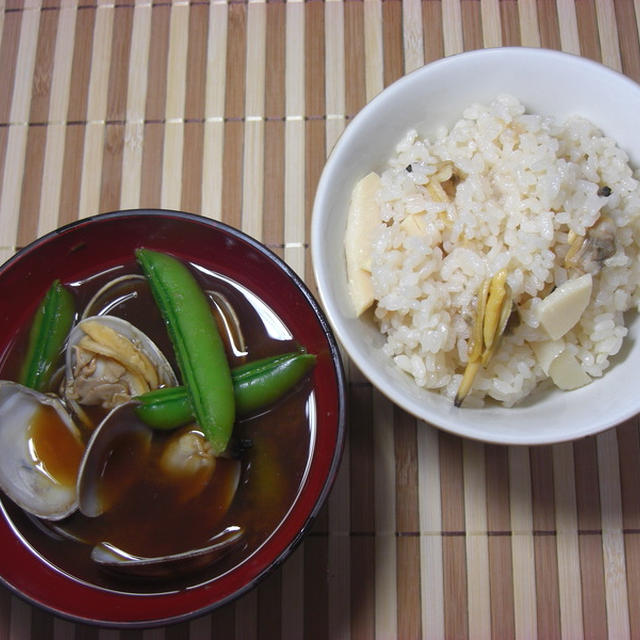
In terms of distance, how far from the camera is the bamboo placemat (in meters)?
1.40

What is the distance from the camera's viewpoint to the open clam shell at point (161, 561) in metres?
1.17

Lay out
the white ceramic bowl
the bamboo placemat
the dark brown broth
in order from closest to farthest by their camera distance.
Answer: the white ceramic bowl, the dark brown broth, the bamboo placemat

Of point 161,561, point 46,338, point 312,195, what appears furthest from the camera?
point 312,195

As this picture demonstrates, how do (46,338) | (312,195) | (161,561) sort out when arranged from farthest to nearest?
(312,195) < (46,338) < (161,561)

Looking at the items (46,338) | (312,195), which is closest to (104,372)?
(46,338)

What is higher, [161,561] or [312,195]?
[312,195]

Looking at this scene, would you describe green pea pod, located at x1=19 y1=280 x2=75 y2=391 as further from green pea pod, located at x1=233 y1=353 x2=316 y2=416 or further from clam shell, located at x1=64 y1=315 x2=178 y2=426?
green pea pod, located at x1=233 y1=353 x2=316 y2=416

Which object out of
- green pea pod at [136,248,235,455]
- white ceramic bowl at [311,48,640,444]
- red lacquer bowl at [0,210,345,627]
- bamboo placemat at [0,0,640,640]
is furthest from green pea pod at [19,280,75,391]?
white ceramic bowl at [311,48,640,444]

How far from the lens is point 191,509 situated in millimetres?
1244

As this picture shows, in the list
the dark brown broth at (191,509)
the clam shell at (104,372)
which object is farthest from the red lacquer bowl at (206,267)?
the clam shell at (104,372)

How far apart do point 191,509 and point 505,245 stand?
2.43ft

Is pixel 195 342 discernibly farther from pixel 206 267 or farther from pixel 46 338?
pixel 46 338

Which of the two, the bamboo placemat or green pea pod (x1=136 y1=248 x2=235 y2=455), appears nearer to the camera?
green pea pod (x1=136 y1=248 x2=235 y2=455)

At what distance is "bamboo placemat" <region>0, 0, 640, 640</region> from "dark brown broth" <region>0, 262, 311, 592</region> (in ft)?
0.68
